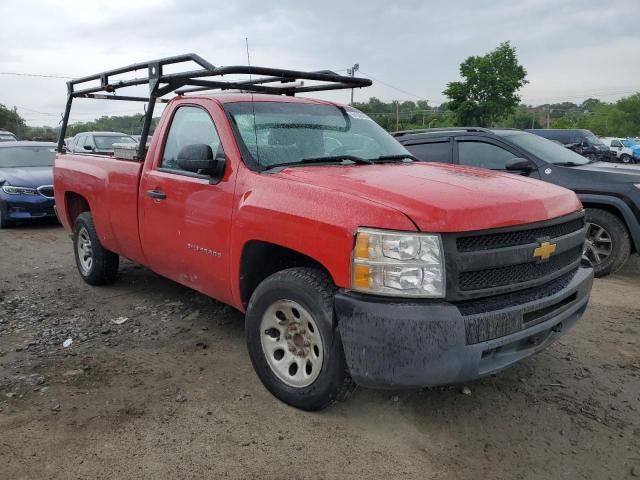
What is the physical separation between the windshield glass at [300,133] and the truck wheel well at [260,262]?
550 millimetres

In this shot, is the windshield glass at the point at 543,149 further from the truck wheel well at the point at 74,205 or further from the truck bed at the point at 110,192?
the truck wheel well at the point at 74,205

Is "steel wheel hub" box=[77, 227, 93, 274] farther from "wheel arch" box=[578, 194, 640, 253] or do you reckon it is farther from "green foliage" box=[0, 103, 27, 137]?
"green foliage" box=[0, 103, 27, 137]

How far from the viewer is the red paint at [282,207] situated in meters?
2.60

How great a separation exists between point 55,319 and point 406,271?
3.49 m

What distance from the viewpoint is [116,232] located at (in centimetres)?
476

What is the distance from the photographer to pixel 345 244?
2.59m

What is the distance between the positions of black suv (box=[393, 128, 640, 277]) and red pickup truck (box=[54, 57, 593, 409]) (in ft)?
9.26

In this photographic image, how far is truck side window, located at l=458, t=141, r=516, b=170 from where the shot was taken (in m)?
6.50

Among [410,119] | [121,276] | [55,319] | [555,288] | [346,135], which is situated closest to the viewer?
[555,288]

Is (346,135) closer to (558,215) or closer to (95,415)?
(558,215)

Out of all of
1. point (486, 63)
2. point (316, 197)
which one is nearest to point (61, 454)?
point (316, 197)

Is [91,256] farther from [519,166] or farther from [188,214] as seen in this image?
[519,166]

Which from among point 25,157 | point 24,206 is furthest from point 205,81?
point 25,157

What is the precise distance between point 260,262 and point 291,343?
0.57 meters
